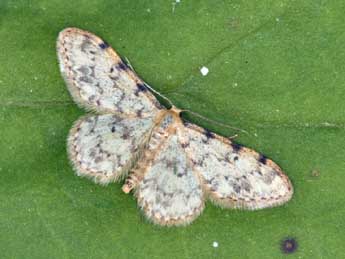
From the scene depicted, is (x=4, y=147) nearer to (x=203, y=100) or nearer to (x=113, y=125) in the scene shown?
(x=113, y=125)

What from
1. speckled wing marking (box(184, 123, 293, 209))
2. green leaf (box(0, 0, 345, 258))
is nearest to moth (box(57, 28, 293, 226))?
speckled wing marking (box(184, 123, 293, 209))

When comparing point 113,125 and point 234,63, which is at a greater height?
point 234,63

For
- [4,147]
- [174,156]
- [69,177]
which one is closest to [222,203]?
[174,156]

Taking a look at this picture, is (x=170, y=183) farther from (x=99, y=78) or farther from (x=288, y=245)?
(x=288, y=245)

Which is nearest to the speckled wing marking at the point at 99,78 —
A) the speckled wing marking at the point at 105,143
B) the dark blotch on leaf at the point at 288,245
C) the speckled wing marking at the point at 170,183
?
the speckled wing marking at the point at 105,143

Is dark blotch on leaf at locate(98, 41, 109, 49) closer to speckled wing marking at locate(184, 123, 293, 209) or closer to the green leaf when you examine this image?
the green leaf

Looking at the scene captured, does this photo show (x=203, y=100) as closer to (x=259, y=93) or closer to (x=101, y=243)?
(x=259, y=93)

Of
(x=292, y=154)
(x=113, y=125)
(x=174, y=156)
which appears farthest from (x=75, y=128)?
(x=292, y=154)

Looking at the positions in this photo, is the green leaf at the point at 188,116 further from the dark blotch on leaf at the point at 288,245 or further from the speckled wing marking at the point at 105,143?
the speckled wing marking at the point at 105,143

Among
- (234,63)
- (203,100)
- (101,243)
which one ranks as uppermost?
(234,63)
